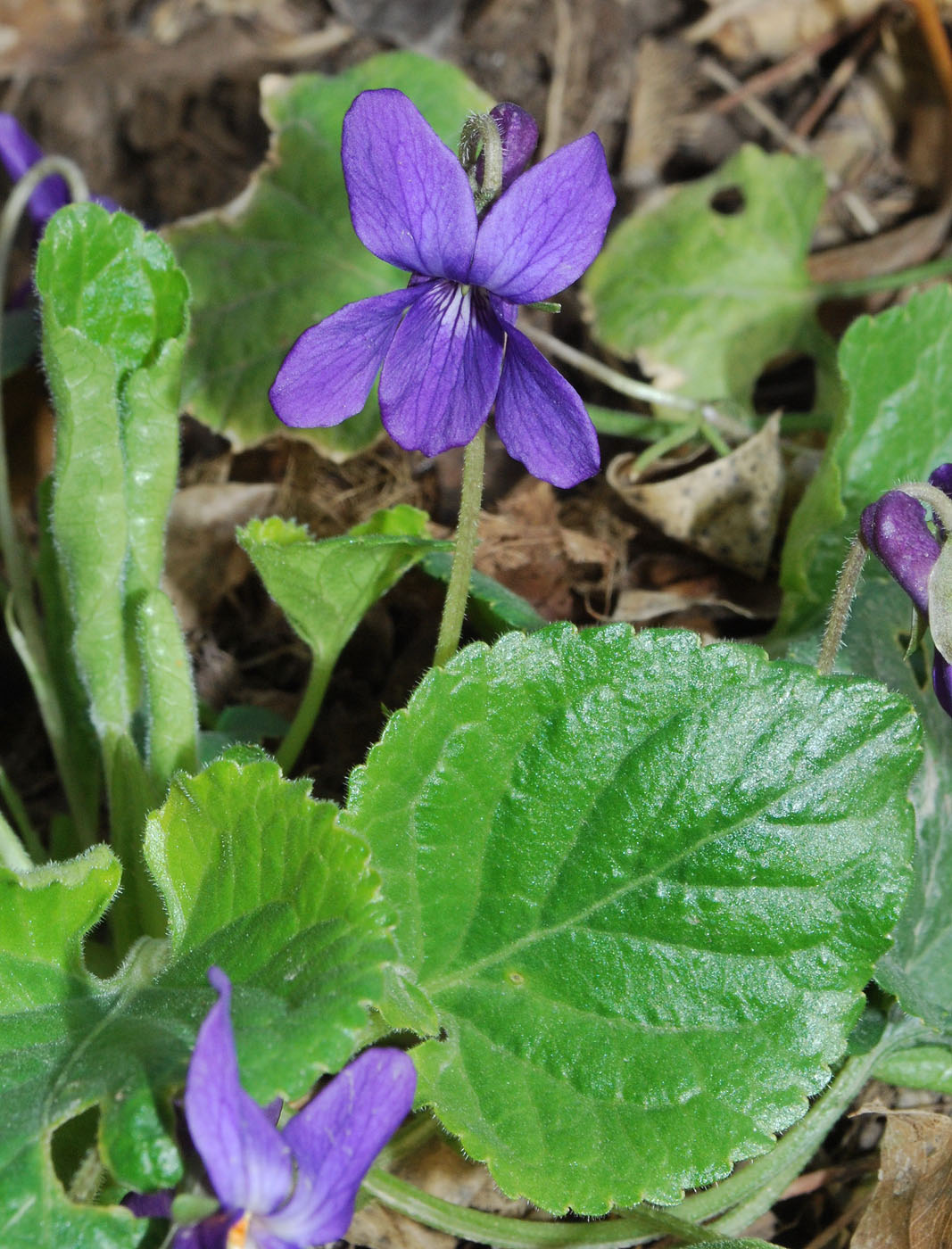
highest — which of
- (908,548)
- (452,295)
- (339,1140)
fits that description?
Result: (452,295)

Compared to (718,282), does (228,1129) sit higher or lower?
lower

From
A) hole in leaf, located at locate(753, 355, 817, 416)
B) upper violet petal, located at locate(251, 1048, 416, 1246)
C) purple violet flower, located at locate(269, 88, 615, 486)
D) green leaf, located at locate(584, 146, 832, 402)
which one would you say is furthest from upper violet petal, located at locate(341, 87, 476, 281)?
hole in leaf, located at locate(753, 355, 817, 416)

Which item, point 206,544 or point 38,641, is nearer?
point 38,641

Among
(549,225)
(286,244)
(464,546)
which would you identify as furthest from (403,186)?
(286,244)

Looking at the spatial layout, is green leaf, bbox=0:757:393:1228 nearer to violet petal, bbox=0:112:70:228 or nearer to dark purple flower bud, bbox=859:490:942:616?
dark purple flower bud, bbox=859:490:942:616

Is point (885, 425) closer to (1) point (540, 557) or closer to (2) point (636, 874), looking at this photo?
(1) point (540, 557)
